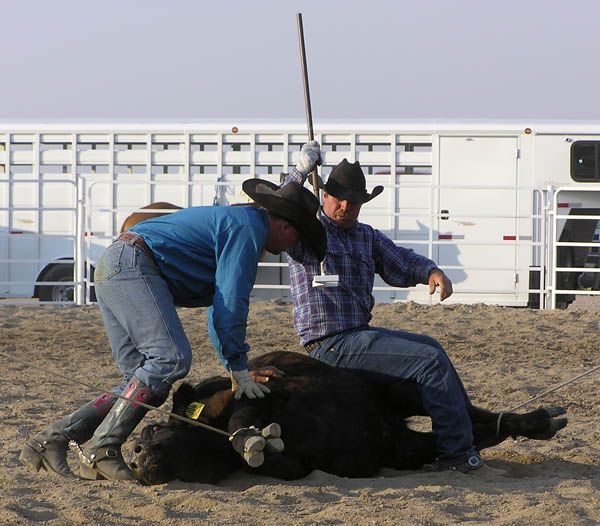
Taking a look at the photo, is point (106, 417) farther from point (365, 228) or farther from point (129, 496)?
point (365, 228)

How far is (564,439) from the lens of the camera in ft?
17.4

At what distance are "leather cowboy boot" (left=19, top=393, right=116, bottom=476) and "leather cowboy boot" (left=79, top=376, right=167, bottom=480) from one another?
0.45 ft

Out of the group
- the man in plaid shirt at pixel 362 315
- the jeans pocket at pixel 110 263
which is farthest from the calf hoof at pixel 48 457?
the man in plaid shirt at pixel 362 315

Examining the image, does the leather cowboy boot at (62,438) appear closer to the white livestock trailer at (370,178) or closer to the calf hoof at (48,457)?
the calf hoof at (48,457)

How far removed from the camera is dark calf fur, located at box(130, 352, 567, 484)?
13.6 feet

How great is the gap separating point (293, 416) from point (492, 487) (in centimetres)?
84

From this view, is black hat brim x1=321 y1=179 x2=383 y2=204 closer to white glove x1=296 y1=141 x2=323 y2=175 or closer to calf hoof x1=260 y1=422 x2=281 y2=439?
white glove x1=296 y1=141 x2=323 y2=175

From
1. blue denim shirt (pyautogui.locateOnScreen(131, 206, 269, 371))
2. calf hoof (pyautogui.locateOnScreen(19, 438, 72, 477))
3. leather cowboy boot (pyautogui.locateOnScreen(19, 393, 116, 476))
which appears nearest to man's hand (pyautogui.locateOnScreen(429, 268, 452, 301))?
blue denim shirt (pyautogui.locateOnScreen(131, 206, 269, 371))

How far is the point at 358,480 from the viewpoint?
13.8 ft

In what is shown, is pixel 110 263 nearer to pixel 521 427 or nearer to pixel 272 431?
pixel 272 431

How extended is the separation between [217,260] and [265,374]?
0.57 m

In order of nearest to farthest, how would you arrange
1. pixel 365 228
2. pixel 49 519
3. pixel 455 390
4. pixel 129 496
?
pixel 49 519 < pixel 129 496 < pixel 455 390 < pixel 365 228

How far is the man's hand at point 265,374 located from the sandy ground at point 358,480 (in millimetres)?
399

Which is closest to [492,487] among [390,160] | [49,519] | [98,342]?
[49,519]
